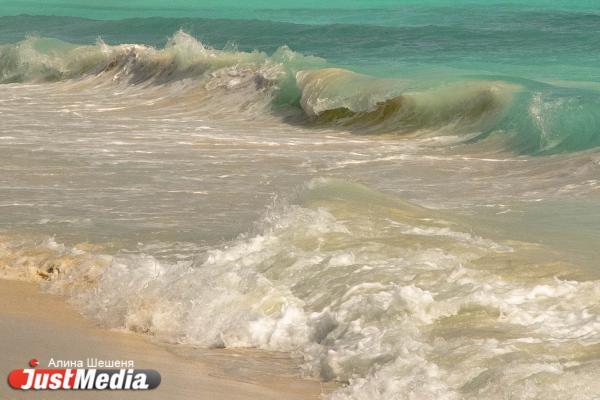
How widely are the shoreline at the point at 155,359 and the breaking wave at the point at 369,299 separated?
6.4 inches

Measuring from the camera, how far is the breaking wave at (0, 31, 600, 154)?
579 inches

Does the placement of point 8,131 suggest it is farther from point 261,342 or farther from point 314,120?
point 261,342

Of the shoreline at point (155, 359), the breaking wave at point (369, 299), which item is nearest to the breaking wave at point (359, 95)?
the breaking wave at point (369, 299)

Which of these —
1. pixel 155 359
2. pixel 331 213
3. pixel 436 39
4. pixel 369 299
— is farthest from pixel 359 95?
pixel 436 39

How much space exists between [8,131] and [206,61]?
29.0ft

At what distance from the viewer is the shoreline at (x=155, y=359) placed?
471 cm

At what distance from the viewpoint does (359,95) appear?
62.6 ft

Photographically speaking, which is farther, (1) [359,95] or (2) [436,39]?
(2) [436,39]

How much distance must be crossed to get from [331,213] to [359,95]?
37.2 ft

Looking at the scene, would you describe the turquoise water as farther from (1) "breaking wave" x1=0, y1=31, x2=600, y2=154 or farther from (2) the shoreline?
(2) the shoreline

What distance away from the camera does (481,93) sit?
17328mm

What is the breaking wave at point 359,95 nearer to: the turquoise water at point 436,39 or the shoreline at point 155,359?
the turquoise water at point 436,39

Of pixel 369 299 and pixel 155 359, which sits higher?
pixel 369 299

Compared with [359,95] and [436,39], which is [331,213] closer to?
[359,95]
